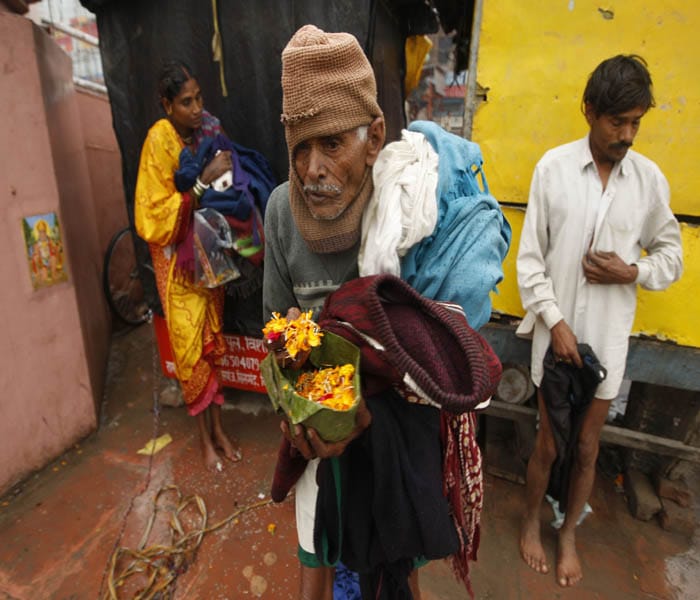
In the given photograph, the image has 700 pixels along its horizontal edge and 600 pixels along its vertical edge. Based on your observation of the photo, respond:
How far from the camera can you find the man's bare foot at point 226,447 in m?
3.44

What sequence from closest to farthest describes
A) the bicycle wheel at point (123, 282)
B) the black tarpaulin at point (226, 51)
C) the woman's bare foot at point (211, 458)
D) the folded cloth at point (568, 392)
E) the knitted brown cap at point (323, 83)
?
the knitted brown cap at point (323, 83)
the folded cloth at point (568, 392)
the black tarpaulin at point (226, 51)
the woman's bare foot at point (211, 458)
the bicycle wheel at point (123, 282)

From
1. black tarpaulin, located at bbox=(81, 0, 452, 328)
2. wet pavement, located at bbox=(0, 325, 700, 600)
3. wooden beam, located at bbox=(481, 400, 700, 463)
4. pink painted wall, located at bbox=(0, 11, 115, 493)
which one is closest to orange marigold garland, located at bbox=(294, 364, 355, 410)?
wet pavement, located at bbox=(0, 325, 700, 600)

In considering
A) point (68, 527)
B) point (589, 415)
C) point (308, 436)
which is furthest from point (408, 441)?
point (68, 527)

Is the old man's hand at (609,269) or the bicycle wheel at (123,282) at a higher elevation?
the old man's hand at (609,269)

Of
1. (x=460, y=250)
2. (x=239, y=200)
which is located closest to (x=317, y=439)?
(x=460, y=250)

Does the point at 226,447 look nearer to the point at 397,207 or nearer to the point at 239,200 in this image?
the point at 239,200

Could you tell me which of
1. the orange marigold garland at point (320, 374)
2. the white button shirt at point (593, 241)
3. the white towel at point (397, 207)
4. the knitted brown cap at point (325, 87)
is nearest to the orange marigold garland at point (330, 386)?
the orange marigold garland at point (320, 374)

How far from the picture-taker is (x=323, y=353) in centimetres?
122

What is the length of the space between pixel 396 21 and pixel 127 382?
410cm

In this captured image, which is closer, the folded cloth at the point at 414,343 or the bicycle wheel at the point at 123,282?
the folded cloth at the point at 414,343

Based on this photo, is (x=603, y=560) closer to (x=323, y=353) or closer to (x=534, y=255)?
(x=534, y=255)

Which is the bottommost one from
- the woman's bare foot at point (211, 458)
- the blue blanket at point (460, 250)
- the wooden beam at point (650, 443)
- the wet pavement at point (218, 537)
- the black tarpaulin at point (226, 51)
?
the wet pavement at point (218, 537)

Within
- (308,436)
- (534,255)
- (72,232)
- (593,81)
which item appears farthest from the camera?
(72,232)

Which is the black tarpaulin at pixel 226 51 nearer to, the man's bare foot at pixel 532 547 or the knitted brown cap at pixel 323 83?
the knitted brown cap at pixel 323 83
